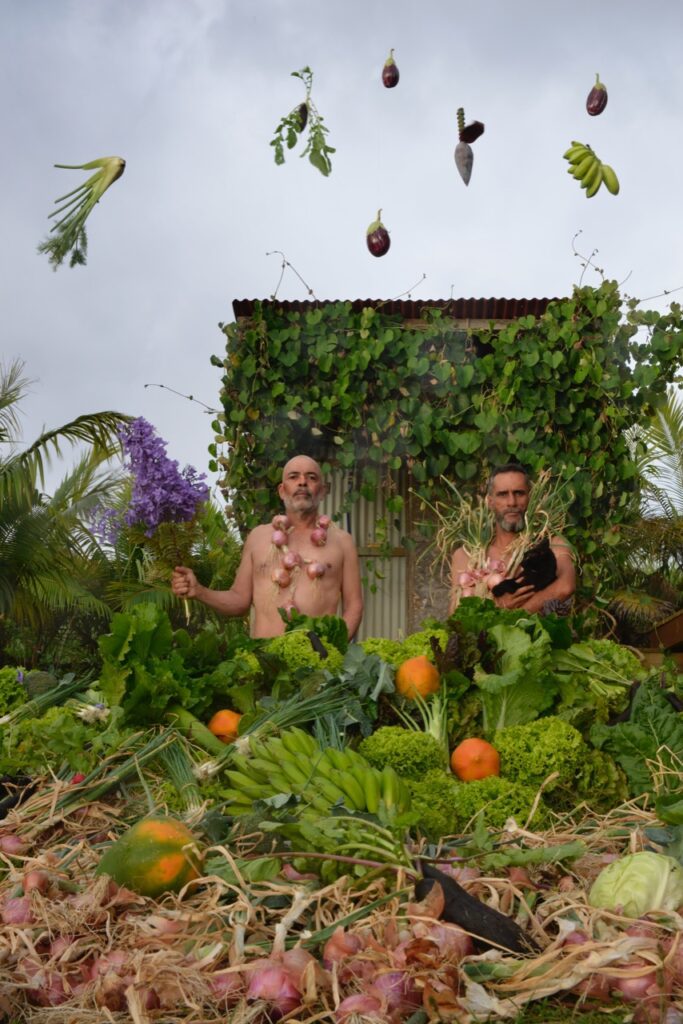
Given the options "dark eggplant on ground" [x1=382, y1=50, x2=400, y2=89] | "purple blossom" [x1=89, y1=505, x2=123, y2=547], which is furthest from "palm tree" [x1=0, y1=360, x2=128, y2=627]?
"dark eggplant on ground" [x1=382, y1=50, x2=400, y2=89]

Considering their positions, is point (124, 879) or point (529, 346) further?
point (529, 346)

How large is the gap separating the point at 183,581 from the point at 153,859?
1650 mm

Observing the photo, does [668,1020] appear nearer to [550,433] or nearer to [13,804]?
[13,804]

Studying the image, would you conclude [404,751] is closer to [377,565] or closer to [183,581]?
[183,581]

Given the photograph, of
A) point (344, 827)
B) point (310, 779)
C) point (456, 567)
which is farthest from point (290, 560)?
point (344, 827)

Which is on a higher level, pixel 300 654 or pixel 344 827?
pixel 300 654

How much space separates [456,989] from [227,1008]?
17.8 inches

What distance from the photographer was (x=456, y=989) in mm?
1946

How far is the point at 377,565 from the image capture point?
9.32m

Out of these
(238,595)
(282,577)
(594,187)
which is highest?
(594,187)

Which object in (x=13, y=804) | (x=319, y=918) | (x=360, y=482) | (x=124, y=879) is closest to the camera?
(x=319, y=918)

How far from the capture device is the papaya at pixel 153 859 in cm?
243

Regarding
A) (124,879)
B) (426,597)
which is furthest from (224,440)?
(124,879)

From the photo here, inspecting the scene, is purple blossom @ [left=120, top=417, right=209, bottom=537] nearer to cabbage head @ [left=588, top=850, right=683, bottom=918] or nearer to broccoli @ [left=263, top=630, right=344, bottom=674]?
broccoli @ [left=263, top=630, right=344, bottom=674]
